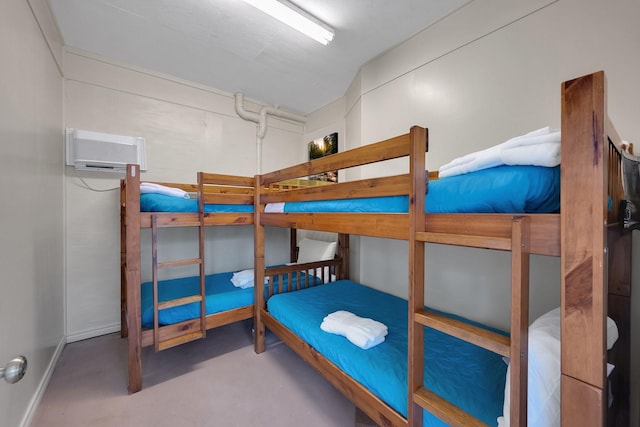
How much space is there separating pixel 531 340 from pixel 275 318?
1.92 m

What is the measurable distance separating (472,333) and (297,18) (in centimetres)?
255

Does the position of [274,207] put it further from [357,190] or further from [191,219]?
[357,190]

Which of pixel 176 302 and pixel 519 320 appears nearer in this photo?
pixel 519 320

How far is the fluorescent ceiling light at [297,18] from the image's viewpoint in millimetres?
1987

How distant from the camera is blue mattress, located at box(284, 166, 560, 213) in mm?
836

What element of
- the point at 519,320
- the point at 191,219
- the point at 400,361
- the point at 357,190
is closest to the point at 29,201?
the point at 191,219

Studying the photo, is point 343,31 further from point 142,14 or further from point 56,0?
point 56,0

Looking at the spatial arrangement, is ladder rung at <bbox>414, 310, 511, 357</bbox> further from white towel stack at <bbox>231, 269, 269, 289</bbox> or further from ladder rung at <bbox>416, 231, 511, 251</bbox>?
white towel stack at <bbox>231, 269, 269, 289</bbox>

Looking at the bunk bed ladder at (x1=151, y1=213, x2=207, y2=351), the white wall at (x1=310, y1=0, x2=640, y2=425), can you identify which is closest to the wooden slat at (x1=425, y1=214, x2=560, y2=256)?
the white wall at (x1=310, y1=0, x2=640, y2=425)

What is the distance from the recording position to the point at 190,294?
2.61 metres

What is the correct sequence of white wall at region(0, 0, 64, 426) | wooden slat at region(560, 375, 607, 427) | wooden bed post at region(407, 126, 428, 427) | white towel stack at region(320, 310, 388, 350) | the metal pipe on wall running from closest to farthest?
wooden slat at region(560, 375, 607, 427), wooden bed post at region(407, 126, 428, 427), white wall at region(0, 0, 64, 426), white towel stack at region(320, 310, 388, 350), the metal pipe on wall

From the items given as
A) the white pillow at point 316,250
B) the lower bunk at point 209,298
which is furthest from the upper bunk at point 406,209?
the white pillow at point 316,250

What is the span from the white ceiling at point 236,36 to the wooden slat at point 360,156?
4.70ft

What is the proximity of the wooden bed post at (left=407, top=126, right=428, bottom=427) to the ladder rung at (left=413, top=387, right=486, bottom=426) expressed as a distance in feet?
0.11
